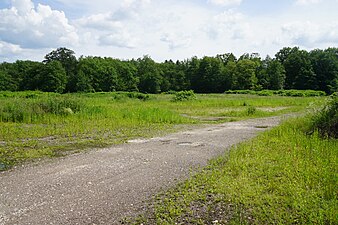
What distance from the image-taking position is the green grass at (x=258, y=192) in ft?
15.5

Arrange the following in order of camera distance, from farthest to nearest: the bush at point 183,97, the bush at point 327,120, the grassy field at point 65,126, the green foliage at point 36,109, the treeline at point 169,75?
the treeline at point 169,75, the bush at point 183,97, the green foliage at point 36,109, the bush at point 327,120, the grassy field at point 65,126

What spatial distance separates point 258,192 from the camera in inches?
222

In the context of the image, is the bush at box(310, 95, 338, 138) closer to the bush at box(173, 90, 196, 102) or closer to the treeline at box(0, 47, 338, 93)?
the bush at box(173, 90, 196, 102)

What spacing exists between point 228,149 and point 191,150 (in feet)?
3.76

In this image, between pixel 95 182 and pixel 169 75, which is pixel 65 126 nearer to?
pixel 95 182

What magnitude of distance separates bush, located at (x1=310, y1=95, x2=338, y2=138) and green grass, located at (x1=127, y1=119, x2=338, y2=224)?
1.90 metres

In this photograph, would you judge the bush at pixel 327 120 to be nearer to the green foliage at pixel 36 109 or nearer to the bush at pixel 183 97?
the green foliage at pixel 36 109

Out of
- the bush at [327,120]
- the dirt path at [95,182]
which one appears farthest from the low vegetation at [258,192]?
the bush at [327,120]

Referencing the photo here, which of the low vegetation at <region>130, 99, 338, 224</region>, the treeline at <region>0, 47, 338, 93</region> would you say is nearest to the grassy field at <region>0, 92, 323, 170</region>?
the low vegetation at <region>130, 99, 338, 224</region>

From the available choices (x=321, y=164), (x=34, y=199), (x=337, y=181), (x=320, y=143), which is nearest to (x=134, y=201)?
(x=34, y=199)

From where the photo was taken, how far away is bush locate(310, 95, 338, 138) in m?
10.2

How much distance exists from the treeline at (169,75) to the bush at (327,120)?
185 feet

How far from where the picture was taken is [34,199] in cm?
549

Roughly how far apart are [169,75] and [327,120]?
73.8m
